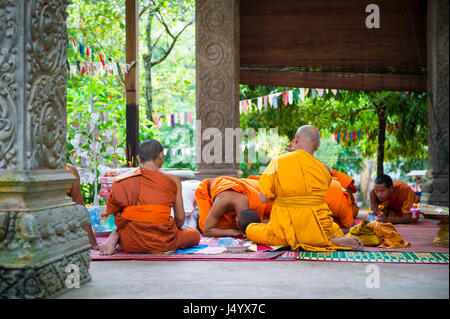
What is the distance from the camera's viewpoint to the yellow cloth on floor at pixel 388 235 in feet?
17.1

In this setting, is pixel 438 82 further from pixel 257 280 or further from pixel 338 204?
pixel 257 280

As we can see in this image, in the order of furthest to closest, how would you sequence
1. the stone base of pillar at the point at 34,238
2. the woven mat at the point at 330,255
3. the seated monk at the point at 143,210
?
the seated monk at the point at 143,210, the woven mat at the point at 330,255, the stone base of pillar at the point at 34,238

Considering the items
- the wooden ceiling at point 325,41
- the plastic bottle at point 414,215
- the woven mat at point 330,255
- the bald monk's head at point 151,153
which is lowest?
the plastic bottle at point 414,215

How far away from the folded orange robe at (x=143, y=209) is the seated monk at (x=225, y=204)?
48.5 inches

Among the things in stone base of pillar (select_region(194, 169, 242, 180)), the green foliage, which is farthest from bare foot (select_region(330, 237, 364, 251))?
the green foliage

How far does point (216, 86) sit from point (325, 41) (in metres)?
2.66

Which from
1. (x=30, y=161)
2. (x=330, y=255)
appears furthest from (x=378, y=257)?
(x=30, y=161)

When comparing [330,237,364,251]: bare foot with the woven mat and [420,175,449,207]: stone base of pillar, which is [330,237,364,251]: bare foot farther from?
[420,175,449,207]: stone base of pillar

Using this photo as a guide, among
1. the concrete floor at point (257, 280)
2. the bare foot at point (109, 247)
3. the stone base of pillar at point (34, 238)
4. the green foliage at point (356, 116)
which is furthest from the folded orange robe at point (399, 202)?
the stone base of pillar at point (34, 238)

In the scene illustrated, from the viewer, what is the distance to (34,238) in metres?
3.04

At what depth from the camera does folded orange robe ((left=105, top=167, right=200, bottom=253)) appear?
16.0 feet

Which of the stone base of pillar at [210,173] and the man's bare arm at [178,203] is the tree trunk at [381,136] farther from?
the man's bare arm at [178,203]

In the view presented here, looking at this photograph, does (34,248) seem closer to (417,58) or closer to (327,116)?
(417,58)

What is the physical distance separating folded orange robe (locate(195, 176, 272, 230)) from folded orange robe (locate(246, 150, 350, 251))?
0.95 meters
